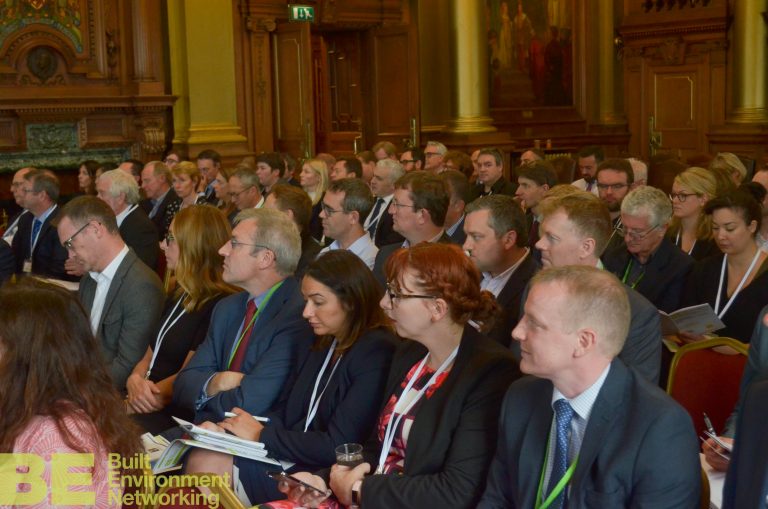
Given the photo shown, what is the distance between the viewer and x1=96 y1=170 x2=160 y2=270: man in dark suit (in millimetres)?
7609

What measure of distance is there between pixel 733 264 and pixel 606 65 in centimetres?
1191

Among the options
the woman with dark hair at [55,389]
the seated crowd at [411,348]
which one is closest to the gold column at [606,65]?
the seated crowd at [411,348]

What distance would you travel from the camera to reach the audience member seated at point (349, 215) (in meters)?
6.30

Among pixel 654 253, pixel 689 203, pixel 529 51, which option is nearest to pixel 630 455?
pixel 654 253

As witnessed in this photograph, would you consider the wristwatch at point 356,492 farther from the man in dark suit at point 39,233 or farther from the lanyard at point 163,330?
the man in dark suit at point 39,233

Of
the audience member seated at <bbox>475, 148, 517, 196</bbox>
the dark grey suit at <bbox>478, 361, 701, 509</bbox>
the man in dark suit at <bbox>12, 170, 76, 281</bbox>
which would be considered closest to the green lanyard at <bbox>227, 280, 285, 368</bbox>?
the dark grey suit at <bbox>478, 361, 701, 509</bbox>

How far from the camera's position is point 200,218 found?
16.3 feet

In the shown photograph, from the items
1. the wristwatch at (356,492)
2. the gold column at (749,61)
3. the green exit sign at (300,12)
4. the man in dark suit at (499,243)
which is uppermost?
the green exit sign at (300,12)

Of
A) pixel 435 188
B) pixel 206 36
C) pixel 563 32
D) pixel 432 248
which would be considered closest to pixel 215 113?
pixel 206 36

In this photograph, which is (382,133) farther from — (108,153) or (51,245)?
(51,245)

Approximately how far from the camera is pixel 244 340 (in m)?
4.38

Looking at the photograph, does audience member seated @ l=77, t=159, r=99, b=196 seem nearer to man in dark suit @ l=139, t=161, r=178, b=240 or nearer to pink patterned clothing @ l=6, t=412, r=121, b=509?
man in dark suit @ l=139, t=161, r=178, b=240

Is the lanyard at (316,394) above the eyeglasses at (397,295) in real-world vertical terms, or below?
below

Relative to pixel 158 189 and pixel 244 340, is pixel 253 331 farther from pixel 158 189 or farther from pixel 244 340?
pixel 158 189
